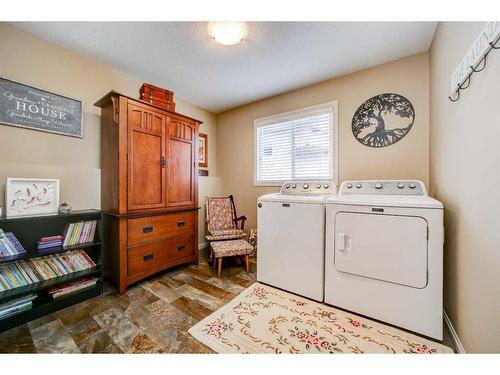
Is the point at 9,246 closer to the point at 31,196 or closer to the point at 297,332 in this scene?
the point at 31,196

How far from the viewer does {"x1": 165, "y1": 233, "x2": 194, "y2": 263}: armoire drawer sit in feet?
7.72

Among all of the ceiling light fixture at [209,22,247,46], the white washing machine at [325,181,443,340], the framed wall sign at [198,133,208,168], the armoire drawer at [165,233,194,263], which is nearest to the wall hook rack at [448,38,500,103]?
the white washing machine at [325,181,443,340]

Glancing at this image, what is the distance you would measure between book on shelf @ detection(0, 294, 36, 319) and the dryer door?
8.18 feet

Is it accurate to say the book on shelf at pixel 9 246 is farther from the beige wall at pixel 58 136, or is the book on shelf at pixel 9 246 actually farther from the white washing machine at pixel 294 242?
the white washing machine at pixel 294 242

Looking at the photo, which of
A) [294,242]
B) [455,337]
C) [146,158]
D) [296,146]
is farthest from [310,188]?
[146,158]

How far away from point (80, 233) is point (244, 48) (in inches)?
95.3

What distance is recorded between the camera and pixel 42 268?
1681mm

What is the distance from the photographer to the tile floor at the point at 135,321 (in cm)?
129

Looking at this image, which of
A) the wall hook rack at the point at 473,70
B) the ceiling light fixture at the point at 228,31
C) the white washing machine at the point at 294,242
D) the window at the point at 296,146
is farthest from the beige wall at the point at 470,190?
the ceiling light fixture at the point at 228,31

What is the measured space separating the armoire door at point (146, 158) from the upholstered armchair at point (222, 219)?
801 millimetres

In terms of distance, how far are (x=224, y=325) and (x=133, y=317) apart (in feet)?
2.49

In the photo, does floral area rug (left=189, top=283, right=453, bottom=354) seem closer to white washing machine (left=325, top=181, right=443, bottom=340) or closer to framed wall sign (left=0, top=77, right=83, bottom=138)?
white washing machine (left=325, top=181, right=443, bottom=340)
